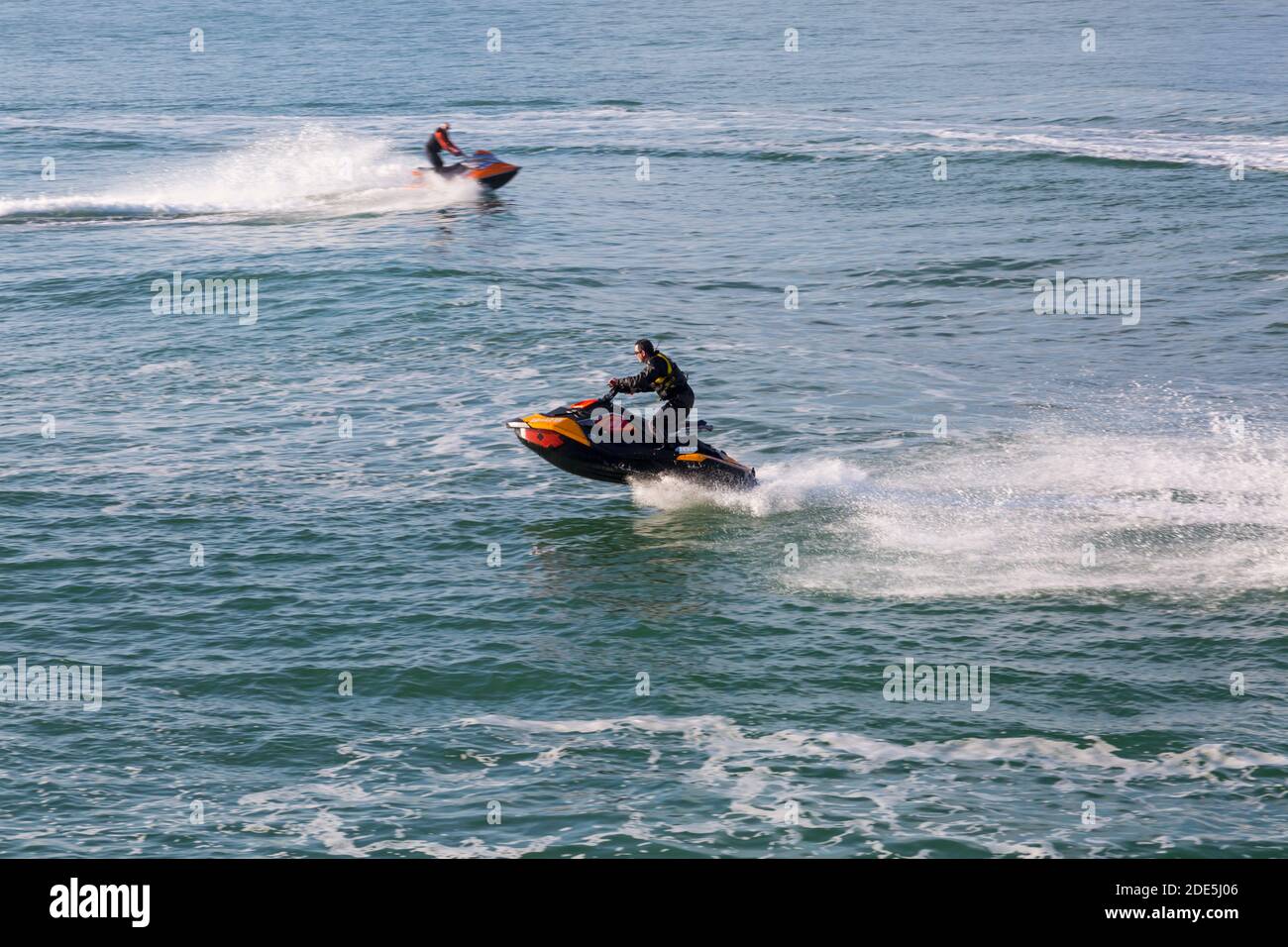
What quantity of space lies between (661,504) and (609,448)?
1.76 meters

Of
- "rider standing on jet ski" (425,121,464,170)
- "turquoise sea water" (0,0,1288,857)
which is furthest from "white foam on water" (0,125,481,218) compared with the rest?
"rider standing on jet ski" (425,121,464,170)

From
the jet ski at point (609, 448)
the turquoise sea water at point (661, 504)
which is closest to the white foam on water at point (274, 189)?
the turquoise sea water at point (661, 504)


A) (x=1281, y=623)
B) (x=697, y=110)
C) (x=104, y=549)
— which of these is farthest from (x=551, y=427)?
(x=697, y=110)

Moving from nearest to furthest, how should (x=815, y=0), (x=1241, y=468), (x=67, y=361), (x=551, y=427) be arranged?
1. (x=551, y=427)
2. (x=1241, y=468)
3. (x=67, y=361)
4. (x=815, y=0)

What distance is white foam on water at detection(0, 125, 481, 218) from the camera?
55719 millimetres

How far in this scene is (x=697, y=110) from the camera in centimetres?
7500

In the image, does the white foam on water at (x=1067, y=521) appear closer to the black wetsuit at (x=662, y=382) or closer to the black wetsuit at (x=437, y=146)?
the black wetsuit at (x=662, y=382)

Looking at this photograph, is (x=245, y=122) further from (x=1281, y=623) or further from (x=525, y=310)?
(x=1281, y=623)

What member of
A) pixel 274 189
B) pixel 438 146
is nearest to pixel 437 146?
pixel 438 146

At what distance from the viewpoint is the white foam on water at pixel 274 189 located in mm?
55719

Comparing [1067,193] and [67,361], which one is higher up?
[1067,193]

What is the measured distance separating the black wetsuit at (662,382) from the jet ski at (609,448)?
21.5 inches

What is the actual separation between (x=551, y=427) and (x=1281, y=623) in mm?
11984

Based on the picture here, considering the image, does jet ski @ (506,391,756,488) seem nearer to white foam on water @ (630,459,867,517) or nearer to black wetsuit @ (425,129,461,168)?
white foam on water @ (630,459,867,517)
